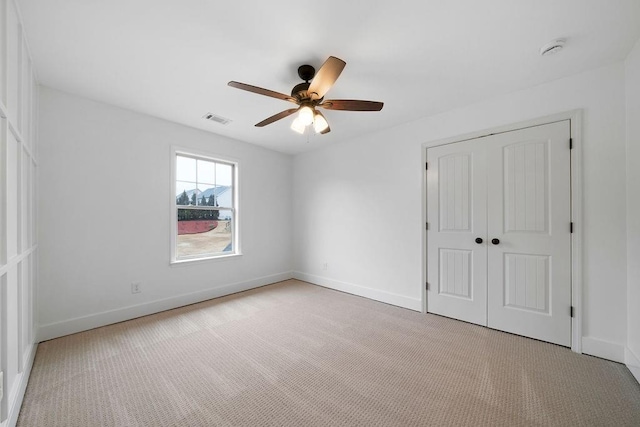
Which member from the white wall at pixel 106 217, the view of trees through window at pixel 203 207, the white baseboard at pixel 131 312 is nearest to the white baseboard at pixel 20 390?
the white baseboard at pixel 131 312

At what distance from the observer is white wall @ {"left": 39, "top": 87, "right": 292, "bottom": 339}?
2547mm

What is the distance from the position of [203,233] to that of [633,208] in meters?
4.72

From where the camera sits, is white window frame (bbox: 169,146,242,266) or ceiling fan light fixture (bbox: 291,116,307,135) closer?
ceiling fan light fixture (bbox: 291,116,307,135)

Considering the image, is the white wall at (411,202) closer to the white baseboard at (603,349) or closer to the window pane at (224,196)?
the white baseboard at (603,349)

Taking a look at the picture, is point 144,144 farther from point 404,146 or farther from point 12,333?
point 404,146

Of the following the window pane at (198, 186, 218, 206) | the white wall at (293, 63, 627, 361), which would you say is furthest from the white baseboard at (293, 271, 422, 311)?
the window pane at (198, 186, 218, 206)

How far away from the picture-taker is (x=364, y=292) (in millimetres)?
3857

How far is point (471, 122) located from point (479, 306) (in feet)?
6.93

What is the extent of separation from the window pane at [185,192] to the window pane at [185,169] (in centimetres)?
7

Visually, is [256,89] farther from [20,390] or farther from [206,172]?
[20,390]

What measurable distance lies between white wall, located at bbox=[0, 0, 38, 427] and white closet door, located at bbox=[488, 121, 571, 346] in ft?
12.5

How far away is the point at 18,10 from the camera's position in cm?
160

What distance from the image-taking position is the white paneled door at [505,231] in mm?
2385

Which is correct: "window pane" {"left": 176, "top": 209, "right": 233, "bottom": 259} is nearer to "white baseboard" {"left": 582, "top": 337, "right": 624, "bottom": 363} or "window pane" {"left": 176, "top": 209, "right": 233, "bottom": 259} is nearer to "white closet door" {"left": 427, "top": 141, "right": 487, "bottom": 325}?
"white closet door" {"left": 427, "top": 141, "right": 487, "bottom": 325}
